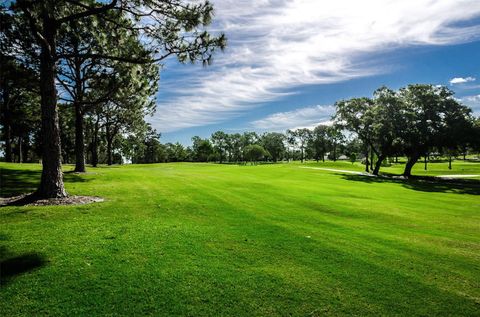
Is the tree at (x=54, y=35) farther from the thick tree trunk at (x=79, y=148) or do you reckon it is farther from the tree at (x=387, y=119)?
the tree at (x=387, y=119)

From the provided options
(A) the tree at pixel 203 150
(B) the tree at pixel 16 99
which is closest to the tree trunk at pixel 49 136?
(B) the tree at pixel 16 99

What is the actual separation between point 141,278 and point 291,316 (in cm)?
299

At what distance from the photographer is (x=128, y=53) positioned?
1705 centimetres

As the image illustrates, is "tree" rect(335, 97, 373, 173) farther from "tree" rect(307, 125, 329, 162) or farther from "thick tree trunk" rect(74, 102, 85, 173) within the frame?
"tree" rect(307, 125, 329, 162)

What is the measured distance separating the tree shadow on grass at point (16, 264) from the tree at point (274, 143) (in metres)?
158

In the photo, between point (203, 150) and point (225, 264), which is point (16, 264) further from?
point (203, 150)

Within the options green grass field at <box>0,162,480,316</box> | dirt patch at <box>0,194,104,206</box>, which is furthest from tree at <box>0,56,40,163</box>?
green grass field at <box>0,162,480,316</box>

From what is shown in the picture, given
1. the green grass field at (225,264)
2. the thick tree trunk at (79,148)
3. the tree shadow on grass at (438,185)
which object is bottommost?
the tree shadow on grass at (438,185)

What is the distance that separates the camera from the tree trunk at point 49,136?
44.5ft

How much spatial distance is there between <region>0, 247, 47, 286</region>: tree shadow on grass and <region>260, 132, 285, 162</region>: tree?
518 feet

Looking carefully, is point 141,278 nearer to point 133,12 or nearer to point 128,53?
point 133,12

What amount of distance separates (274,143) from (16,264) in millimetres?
160970

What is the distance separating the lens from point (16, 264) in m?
6.50

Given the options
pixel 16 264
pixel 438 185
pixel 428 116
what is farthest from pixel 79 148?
pixel 428 116
